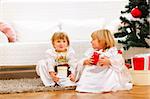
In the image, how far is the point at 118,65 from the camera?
9.45ft

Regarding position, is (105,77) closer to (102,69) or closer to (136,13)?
(102,69)

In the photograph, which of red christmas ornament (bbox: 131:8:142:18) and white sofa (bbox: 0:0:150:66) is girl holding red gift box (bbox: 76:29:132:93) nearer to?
red christmas ornament (bbox: 131:8:142:18)

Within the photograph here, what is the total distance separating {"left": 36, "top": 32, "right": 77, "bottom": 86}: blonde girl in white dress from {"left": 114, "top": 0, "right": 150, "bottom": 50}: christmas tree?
27.0 inches

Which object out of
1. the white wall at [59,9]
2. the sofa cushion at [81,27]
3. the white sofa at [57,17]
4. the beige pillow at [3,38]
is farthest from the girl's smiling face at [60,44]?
the white wall at [59,9]

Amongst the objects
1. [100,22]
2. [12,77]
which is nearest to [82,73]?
[12,77]

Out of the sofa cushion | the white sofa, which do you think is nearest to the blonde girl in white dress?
the white sofa

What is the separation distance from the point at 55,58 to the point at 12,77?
0.79 meters

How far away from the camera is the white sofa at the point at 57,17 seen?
4.17 m

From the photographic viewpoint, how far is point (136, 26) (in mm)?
3561

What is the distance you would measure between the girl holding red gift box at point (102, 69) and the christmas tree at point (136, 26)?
2.10 feet

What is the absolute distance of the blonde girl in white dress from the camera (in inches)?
119

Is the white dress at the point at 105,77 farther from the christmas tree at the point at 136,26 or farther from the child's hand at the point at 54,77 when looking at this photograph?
the christmas tree at the point at 136,26

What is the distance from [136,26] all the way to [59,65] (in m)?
0.93

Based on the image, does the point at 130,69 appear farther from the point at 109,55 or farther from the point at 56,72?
the point at 56,72
